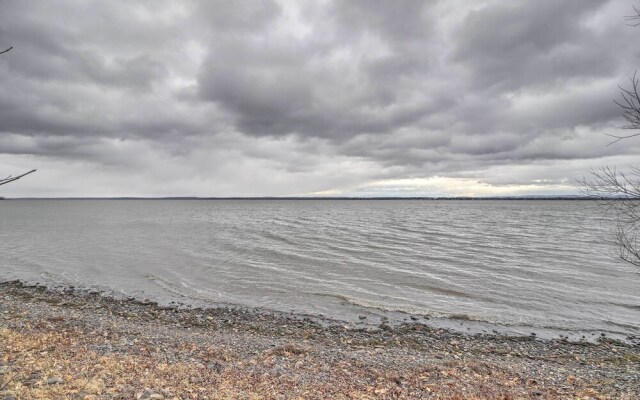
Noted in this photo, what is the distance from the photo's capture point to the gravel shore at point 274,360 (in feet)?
26.3

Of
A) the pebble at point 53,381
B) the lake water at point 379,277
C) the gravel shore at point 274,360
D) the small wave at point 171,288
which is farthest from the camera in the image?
the small wave at point 171,288

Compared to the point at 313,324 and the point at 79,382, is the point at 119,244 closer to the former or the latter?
the point at 313,324

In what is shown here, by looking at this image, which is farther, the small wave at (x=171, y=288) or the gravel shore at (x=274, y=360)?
the small wave at (x=171, y=288)

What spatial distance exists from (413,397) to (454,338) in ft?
19.7

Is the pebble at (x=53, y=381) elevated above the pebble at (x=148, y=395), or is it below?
above

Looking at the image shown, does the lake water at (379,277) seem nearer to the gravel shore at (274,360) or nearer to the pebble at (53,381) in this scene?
the gravel shore at (274,360)

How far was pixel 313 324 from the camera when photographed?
48.1 feet

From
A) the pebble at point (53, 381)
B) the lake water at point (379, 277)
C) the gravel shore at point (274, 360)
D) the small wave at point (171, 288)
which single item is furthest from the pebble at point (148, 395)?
the small wave at point (171, 288)

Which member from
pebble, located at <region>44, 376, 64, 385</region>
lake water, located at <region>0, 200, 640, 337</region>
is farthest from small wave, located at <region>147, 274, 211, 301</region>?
pebble, located at <region>44, 376, 64, 385</region>

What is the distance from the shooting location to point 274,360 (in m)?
10.2

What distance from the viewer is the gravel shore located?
8.02 meters

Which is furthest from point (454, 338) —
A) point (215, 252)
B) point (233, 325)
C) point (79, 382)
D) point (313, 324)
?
point (215, 252)

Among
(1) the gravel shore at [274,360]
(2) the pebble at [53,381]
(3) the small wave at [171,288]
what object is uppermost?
(2) the pebble at [53,381]

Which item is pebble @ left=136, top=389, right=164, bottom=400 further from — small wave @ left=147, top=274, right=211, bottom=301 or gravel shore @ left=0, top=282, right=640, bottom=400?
small wave @ left=147, top=274, right=211, bottom=301
